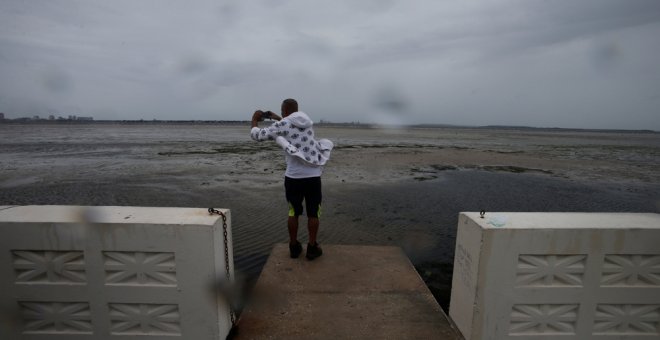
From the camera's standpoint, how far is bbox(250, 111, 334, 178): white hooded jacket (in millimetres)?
3514

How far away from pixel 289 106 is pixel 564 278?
293cm

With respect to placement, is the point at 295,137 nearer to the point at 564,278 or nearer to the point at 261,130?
the point at 261,130

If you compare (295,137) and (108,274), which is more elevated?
(295,137)

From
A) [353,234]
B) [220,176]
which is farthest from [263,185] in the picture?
[353,234]

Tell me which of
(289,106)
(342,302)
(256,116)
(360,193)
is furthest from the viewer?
(360,193)

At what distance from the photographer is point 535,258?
2268 millimetres

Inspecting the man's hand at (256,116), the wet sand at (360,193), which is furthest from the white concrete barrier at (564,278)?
the man's hand at (256,116)

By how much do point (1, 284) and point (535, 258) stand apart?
11.8ft

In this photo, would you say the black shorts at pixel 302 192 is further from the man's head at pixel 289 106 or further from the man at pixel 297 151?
the man's head at pixel 289 106

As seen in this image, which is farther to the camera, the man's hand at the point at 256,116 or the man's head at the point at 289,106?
the man's head at the point at 289,106

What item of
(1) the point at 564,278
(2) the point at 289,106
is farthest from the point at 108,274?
(1) the point at 564,278

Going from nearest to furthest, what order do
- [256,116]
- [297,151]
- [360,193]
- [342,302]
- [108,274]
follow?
[108,274], [342,302], [297,151], [256,116], [360,193]

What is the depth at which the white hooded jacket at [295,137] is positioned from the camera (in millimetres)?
3514

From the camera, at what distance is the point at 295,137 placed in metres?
3.57
